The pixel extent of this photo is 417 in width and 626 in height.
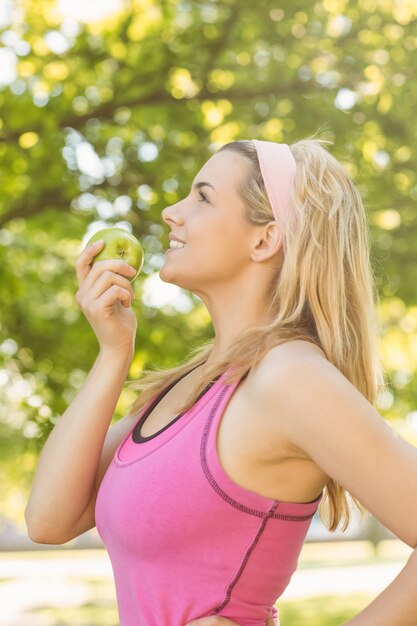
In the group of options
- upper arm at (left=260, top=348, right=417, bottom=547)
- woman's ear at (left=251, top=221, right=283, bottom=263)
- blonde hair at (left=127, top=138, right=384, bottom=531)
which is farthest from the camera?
woman's ear at (left=251, top=221, right=283, bottom=263)

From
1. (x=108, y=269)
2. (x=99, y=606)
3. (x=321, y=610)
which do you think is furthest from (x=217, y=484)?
(x=99, y=606)

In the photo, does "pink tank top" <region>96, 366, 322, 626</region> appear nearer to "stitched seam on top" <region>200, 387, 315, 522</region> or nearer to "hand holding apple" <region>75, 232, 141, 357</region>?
"stitched seam on top" <region>200, 387, 315, 522</region>

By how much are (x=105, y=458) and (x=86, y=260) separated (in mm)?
516

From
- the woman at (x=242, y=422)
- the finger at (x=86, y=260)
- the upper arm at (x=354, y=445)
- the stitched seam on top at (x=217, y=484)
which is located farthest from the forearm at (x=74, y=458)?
the upper arm at (x=354, y=445)

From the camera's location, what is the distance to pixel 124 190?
7840 millimetres

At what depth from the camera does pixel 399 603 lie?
1.88 metres

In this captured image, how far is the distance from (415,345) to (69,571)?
15298 mm

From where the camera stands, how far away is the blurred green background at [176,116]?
7.56 metres

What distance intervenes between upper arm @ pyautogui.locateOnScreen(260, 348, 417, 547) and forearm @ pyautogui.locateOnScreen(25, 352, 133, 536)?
2.07 feet

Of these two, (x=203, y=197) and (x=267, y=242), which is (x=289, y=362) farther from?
(x=203, y=197)

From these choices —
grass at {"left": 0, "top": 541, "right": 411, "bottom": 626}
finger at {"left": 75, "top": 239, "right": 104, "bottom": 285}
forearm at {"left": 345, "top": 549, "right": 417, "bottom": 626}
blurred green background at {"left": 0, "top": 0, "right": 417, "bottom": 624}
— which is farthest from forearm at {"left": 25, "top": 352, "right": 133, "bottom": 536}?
grass at {"left": 0, "top": 541, "right": 411, "bottom": 626}

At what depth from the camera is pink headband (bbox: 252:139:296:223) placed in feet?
7.61

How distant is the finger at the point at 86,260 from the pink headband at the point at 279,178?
50 centimetres

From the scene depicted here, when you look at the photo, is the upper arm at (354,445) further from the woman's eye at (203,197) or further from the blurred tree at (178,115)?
the blurred tree at (178,115)
